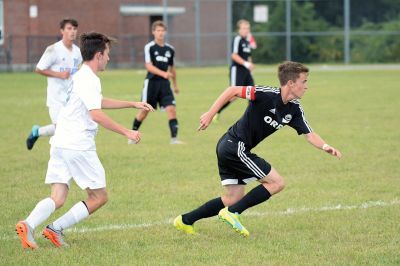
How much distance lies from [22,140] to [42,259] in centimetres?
847

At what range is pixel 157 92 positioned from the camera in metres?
14.5

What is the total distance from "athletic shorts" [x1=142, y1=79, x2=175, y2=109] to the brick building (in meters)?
26.2

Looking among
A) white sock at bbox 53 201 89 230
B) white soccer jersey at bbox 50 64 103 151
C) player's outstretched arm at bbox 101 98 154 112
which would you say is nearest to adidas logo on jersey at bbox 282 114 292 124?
player's outstretched arm at bbox 101 98 154 112

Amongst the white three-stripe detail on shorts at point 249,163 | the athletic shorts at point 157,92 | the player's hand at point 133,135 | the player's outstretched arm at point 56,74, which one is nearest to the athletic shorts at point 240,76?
the athletic shorts at point 157,92

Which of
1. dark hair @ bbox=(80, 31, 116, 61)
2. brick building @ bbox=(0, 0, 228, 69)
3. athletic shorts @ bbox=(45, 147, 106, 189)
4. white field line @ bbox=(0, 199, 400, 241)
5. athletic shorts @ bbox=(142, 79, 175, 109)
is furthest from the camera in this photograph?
brick building @ bbox=(0, 0, 228, 69)

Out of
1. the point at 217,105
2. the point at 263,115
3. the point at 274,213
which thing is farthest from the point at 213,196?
the point at 217,105

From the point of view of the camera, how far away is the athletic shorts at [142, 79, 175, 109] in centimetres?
1445

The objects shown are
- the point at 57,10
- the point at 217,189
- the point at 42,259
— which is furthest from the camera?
the point at 57,10

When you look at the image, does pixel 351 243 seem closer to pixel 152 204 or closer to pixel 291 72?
pixel 291 72

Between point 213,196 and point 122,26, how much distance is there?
36117mm

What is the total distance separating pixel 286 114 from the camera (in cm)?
706

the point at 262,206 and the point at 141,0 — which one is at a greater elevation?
the point at 141,0

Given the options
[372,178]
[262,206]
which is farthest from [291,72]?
[372,178]

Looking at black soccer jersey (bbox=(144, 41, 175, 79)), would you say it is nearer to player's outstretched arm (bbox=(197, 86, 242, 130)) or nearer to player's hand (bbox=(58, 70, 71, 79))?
player's hand (bbox=(58, 70, 71, 79))
